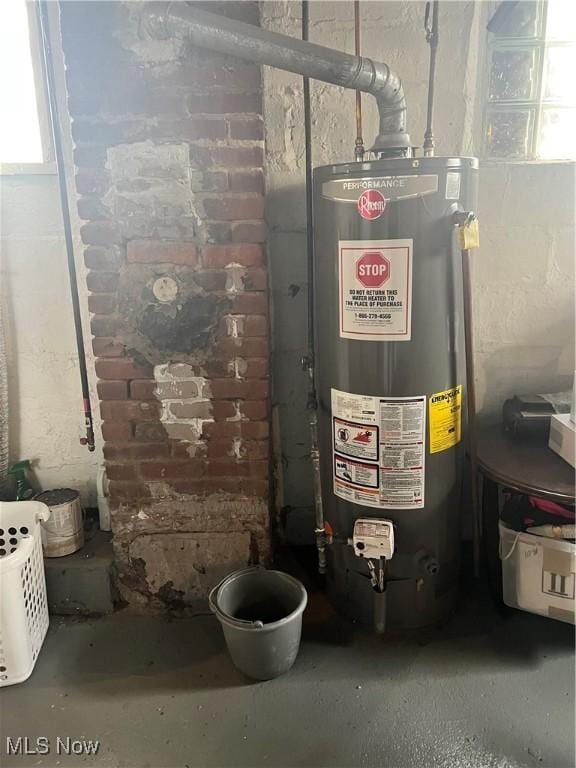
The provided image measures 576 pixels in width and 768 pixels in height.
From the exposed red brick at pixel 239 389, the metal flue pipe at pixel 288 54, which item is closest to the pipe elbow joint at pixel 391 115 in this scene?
the metal flue pipe at pixel 288 54

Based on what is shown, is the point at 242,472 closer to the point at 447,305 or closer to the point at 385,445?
the point at 385,445

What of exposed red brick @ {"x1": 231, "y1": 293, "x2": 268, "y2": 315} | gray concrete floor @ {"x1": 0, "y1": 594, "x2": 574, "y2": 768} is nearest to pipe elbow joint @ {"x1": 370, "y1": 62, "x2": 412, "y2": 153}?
exposed red brick @ {"x1": 231, "y1": 293, "x2": 268, "y2": 315}

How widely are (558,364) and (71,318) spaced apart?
5.55 feet

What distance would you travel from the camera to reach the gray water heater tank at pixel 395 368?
1485mm

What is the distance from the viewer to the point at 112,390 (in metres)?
1.77

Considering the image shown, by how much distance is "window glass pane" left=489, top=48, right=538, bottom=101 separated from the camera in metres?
1.78

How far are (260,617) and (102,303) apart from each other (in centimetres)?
106

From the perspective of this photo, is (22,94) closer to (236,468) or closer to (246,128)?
(246,128)

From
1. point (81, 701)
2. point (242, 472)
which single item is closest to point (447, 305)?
point (242, 472)

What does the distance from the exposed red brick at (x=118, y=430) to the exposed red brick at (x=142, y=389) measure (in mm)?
93

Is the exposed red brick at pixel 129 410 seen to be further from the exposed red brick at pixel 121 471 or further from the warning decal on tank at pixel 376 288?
the warning decal on tank at pixel 376 288

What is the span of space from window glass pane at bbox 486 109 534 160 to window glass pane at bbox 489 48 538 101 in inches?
1.8

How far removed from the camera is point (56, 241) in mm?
1934

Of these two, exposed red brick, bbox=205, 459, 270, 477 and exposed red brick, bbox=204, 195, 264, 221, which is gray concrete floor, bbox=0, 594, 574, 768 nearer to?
exposed red brick, bbox=205, 459, 270, 477
